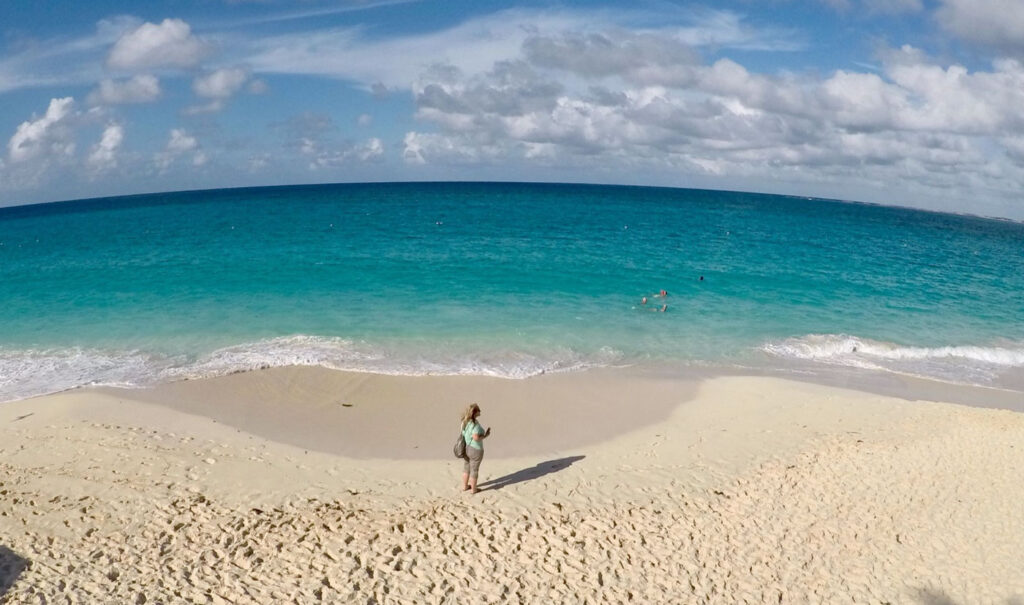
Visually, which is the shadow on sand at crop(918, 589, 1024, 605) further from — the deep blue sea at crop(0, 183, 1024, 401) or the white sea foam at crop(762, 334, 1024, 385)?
the white sea foam at crop(762, 334, 1024, 385)

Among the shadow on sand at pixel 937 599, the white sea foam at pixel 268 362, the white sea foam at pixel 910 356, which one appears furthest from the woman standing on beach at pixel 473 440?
the white sea foam at pixel 910 356

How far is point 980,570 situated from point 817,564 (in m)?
2.67

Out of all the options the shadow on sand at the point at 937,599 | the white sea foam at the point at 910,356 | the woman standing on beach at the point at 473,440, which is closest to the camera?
the shadow on sand at the point at 937,599

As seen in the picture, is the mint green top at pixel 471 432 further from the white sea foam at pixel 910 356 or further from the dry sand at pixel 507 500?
the white sea foam at pixel 910 356

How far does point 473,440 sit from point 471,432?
0.52 ft

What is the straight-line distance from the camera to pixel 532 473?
12234 mm

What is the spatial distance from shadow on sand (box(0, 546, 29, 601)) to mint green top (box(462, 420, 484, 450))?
7.13 m

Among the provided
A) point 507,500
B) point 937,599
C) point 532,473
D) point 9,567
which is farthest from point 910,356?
point 9,567

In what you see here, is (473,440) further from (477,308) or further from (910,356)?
(910,356)

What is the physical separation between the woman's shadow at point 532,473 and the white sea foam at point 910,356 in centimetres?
1278

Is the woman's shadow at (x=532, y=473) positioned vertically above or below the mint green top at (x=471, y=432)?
below

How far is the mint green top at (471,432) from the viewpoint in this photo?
10930mm

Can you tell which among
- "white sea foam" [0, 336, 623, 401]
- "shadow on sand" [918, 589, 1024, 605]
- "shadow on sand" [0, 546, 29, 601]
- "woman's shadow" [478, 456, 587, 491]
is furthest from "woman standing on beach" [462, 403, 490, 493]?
"shadow on sand" [918, 589, 1024, 605]

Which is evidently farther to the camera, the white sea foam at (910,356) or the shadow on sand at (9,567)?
the white sea foam at (910,356)
